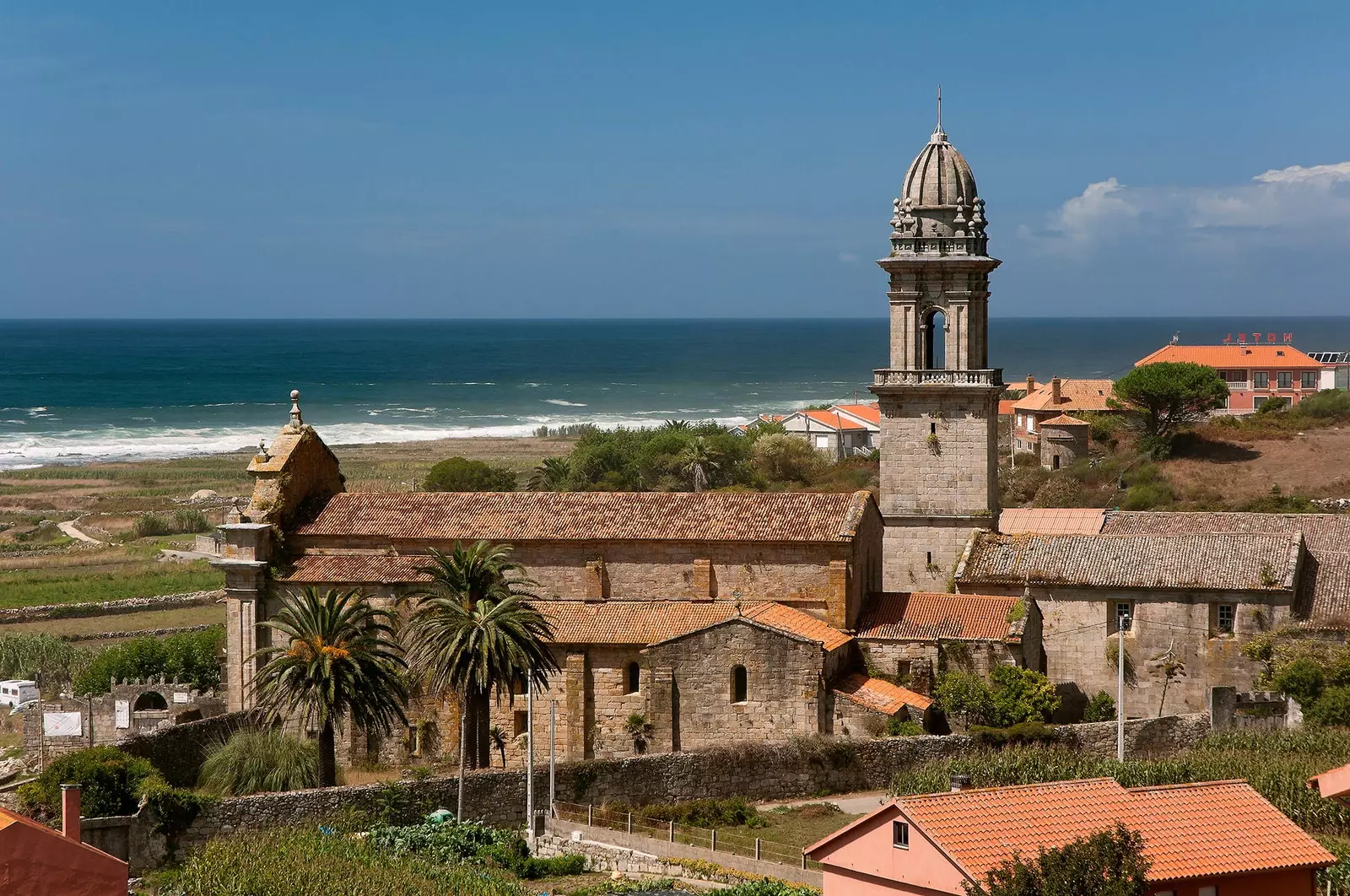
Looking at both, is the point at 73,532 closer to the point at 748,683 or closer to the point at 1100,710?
the point at 748,683

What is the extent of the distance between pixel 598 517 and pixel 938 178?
43.0ft

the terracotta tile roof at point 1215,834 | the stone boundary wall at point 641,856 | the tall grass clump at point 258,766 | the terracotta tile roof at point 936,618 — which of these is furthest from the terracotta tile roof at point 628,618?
the terracotta tile roof at point 1215,834

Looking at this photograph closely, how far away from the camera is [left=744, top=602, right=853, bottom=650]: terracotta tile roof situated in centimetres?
3881

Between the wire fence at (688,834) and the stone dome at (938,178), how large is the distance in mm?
19255

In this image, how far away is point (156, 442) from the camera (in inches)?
5979

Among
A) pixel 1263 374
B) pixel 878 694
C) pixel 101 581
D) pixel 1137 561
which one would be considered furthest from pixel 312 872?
pixel 1263 374

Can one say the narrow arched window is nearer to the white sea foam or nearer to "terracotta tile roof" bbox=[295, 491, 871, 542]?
"terracotta tile roof" bbox=[295, 491, 871, 542]

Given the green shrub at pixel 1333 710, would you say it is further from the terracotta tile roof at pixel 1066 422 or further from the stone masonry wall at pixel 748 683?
the terracotta tile roof at pixel 1066 422

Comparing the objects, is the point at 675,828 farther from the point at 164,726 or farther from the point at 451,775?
the point at 164,726

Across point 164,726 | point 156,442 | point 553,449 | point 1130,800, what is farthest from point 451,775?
point 156,442

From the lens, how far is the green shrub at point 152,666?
1924 inches

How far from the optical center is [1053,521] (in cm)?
5775

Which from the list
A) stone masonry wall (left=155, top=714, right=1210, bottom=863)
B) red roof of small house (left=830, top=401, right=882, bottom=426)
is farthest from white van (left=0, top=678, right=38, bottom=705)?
red roof of small house (left=830, top=401, right=882, bottom=426)

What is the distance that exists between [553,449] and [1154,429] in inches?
2281
